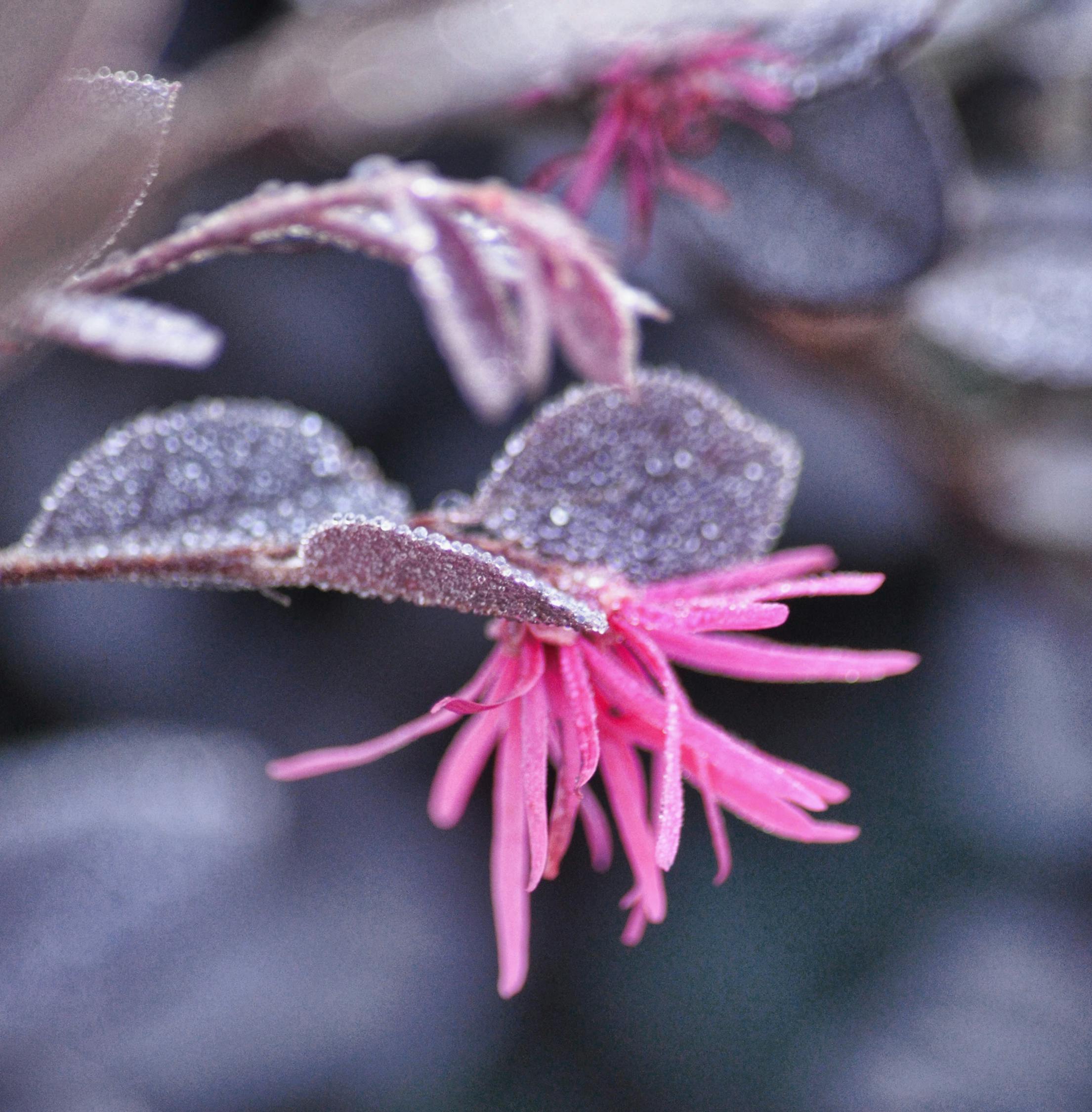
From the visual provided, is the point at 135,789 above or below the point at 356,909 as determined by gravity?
above

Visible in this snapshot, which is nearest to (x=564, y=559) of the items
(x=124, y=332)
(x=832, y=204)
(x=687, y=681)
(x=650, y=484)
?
(x=650, y=484)

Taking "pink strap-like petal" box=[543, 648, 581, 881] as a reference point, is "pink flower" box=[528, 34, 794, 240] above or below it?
above

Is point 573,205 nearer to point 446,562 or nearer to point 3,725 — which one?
point 446,562

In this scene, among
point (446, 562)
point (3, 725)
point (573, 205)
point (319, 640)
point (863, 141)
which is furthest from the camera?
point (319, 640)

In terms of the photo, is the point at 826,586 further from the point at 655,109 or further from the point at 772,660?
the point at 655,109

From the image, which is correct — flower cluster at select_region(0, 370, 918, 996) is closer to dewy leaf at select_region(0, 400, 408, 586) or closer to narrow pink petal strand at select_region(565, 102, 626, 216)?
dewy leaf at select_region(0, 400, 408, 586)

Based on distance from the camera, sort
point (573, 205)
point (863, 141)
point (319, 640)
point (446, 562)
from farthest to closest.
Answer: point (319, 640) < point (863, 141) < point (573, 205) < point (446, 562)

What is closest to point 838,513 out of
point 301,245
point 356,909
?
point 356,909

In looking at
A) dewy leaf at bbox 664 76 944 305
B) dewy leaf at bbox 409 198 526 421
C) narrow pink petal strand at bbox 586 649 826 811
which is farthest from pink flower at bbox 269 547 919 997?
dewy leaf at bbox 664 76 944 305

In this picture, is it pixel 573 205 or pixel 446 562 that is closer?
pixel 446 562
